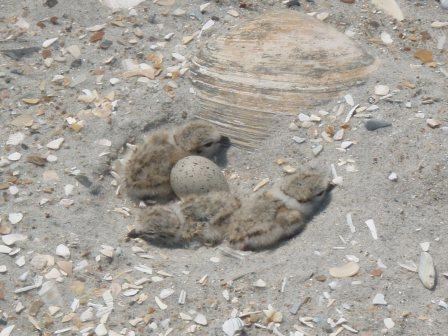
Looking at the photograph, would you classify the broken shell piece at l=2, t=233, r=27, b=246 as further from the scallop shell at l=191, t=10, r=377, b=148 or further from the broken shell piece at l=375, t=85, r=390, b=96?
the broken shell piece at l=375, t=85, r=390, b=96

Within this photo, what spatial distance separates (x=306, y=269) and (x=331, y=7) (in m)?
2.38

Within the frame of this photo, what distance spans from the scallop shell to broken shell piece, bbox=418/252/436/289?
53.5 inches

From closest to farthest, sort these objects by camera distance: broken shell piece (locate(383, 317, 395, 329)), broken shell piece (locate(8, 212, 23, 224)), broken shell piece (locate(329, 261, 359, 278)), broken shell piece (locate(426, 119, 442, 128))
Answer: broken shell piece (locate(383, 317, 395, 329)) < broken shell piece (locate(329, 261, 359, 278)) < broken shell piece (locate(8, 212, 23, 224)) < broken shell piece (locate(426, 119, 442, 128))

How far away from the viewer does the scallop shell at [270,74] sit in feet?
17.8

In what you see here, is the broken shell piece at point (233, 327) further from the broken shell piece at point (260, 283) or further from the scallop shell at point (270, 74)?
the scallop shell at point (270, 74)

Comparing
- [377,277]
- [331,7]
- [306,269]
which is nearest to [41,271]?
[306,269]

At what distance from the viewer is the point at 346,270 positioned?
A: 177 inches

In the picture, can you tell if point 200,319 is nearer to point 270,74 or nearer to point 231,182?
point 231,182

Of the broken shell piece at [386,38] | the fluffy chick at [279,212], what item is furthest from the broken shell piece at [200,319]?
the broken shell piece at [386,38]

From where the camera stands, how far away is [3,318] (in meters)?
4.48

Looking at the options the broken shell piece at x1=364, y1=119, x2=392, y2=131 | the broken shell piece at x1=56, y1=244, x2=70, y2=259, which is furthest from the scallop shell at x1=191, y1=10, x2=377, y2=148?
the broken shell piece at x1=56, y1=244, x2=70, y2=259

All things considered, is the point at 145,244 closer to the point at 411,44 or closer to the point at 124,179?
the point at 124,179

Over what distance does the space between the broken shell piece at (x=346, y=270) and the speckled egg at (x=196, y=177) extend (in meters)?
0.96

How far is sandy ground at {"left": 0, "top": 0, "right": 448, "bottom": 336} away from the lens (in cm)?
441
